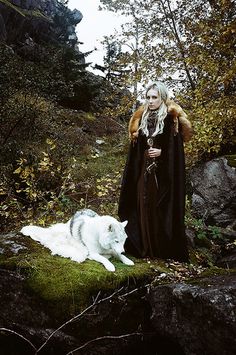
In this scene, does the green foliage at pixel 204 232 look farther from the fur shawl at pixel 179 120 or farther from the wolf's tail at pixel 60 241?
the wolf's tail at pixel 60 241

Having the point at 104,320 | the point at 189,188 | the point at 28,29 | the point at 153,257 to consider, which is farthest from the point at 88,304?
the point at 28,29

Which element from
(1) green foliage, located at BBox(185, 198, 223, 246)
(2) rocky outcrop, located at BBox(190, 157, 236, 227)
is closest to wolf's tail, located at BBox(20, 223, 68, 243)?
(1) green foliage, located at BBox(185, 198, 223, 246)

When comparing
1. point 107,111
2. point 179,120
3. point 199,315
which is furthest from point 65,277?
point 107,111

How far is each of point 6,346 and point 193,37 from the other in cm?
1019

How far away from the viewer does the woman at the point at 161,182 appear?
4445 mm

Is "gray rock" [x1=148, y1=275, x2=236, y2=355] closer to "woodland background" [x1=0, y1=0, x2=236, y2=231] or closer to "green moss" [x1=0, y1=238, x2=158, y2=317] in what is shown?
"green moss" [x1=0, y1=238, x2=158, y2=317]

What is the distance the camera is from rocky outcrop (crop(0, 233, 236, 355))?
9.67 ft

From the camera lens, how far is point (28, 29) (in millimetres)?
23062

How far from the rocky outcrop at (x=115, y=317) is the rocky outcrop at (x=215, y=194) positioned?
538 cm

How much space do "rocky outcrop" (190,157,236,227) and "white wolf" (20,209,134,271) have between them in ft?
16.7

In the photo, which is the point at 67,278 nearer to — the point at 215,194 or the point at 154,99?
the point at 154,99

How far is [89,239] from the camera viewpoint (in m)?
3.78

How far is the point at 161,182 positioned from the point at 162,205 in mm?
280

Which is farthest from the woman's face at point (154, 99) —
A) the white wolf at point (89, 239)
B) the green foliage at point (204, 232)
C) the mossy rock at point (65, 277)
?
the green foliage at point (204, 232)
